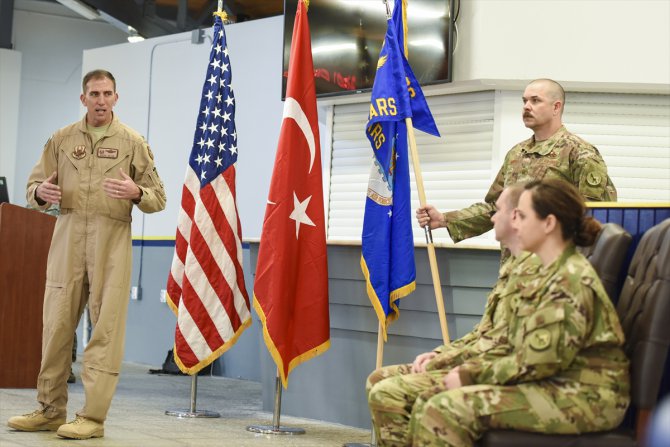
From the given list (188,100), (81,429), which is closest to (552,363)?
(81,429)

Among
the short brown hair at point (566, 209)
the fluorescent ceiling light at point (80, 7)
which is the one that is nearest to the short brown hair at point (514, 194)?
the short brown hair at point (566, 209)

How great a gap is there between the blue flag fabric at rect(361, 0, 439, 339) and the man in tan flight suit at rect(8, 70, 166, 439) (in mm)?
1050

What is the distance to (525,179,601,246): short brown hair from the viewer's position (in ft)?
9.13

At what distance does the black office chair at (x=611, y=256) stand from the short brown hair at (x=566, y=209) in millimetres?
142

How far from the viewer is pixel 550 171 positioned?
409 centimetres

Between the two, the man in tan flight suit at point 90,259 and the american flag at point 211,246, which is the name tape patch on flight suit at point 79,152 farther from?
the american flag at point 211,246

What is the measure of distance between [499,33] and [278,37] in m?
2.60

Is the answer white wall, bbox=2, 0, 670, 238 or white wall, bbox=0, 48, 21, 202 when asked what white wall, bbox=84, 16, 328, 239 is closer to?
white wall, bbox=2, 0, 670, 238

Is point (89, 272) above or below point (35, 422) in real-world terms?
above

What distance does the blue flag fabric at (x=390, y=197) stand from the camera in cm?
461

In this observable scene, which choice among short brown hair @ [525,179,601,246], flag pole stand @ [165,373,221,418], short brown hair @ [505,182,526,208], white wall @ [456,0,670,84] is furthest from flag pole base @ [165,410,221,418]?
short brown hair @ [525,179,601,246]

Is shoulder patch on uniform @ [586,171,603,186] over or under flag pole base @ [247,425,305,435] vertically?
over

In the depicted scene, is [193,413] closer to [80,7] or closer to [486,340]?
[486,340]

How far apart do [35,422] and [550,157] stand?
8.42 ft
